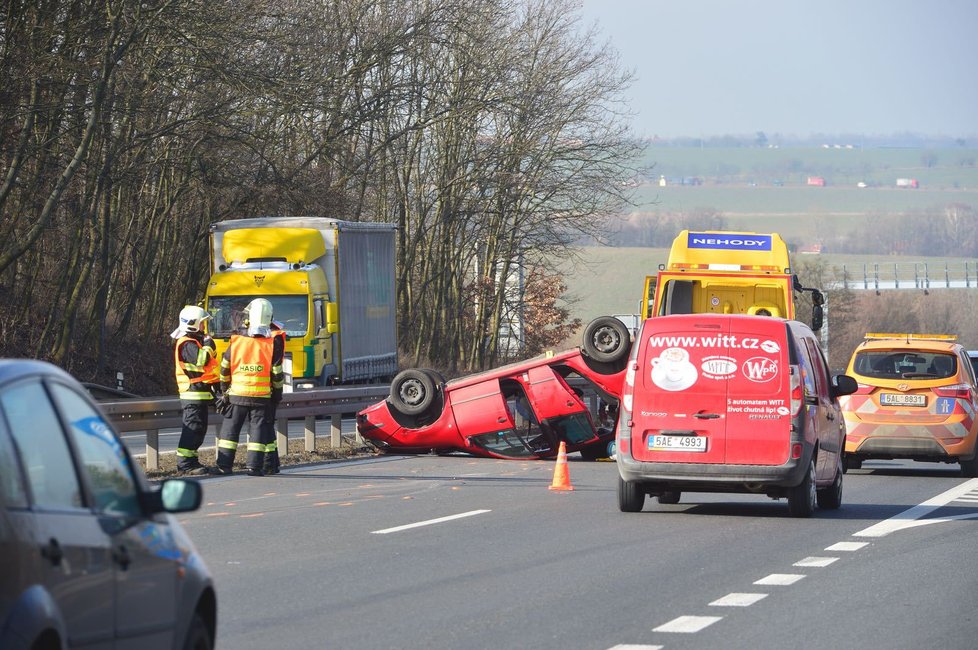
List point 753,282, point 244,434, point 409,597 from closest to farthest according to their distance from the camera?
point 409,597 < point 753,282 < point 244,434

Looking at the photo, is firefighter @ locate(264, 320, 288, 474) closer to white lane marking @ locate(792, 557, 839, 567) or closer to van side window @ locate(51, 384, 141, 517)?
white lane marking @ locate(792, 557, 839, 567)

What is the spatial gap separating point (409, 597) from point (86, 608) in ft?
16.9

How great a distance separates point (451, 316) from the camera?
53.0 metres

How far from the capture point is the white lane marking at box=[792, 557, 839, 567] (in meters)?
11.6

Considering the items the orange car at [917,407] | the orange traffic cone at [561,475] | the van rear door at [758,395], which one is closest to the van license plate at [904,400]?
the orange car at [917,407]

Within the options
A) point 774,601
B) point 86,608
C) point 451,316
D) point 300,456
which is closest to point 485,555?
point 774,601

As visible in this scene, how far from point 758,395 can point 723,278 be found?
10082mm

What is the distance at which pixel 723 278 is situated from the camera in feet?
80.1

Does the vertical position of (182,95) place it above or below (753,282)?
above

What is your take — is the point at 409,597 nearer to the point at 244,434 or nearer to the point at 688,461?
the point at 688,461

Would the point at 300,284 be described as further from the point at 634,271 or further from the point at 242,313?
the point at 634,271

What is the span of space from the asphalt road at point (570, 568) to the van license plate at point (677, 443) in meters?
Result: 0.65

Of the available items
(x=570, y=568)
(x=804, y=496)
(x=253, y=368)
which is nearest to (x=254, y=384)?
(x=253, y=368)

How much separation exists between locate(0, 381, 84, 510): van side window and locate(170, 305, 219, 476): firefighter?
41.9ft
